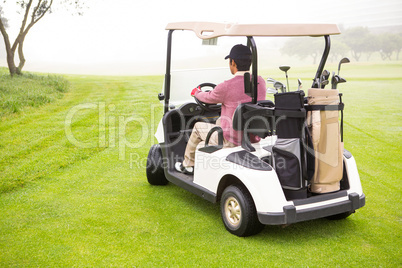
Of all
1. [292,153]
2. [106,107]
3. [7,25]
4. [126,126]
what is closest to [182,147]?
[292,153]

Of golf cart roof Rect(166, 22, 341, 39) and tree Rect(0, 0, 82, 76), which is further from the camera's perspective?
tree Rect(0, 0, 82, 76)

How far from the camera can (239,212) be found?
10.9 ft

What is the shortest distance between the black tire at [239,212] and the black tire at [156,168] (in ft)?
4.40

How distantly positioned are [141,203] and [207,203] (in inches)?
26.3

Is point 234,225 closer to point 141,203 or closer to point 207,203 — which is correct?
point 207,203

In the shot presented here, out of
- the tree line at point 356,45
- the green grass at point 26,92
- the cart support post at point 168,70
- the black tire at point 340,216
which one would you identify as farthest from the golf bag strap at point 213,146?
the tree line at point 356,45

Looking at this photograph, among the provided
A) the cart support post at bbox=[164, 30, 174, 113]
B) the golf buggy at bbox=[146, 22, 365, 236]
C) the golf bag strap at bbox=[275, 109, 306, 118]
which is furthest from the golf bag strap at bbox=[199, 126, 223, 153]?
the cart support post at bbox=[164, 30, 174, 113]

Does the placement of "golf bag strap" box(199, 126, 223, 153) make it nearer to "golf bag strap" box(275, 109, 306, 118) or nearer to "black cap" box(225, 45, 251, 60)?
"black cap" box(225, 45, 251, 60)

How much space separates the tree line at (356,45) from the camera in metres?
55.1

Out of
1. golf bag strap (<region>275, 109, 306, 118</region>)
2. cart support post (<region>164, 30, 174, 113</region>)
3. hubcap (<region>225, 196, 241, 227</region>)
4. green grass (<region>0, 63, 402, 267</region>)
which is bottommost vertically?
green grass (<region>0, 63, 402, 267</region>)

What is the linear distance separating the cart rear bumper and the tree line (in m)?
53.0

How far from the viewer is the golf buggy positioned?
3107 mm

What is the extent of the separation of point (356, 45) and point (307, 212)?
62744 millimetres

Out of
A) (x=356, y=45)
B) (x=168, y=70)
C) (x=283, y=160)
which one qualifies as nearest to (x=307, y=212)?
(x=283, y=160)
